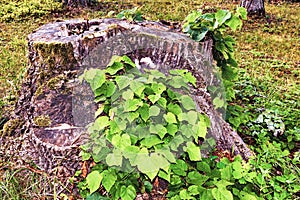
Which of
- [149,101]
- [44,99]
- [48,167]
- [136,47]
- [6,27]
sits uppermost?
[136,47]

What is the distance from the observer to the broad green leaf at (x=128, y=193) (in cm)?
196

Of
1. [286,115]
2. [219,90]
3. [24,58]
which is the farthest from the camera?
[24,58]

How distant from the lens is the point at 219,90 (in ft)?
8.85

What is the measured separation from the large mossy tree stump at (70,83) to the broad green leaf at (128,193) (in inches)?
15.9

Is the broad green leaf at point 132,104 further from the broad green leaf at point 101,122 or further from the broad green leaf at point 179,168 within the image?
the broad green leaf at point 179,168

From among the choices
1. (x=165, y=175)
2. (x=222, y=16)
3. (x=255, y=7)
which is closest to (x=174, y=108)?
(x=165, y=175)

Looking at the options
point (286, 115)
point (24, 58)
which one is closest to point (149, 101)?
point (286, 115)

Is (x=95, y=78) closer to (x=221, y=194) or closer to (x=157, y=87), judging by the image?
(x=157, y=87)

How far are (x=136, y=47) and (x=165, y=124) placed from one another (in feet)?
2.09

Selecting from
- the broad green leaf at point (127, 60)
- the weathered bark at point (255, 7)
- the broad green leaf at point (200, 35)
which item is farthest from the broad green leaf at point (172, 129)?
the weathered bark at point (255, 7)

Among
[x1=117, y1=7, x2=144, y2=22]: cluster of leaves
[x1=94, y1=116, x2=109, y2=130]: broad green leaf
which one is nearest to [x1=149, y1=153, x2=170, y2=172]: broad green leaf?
[x1=94, y1=116, x2=109, y2=130]: broad green leaf

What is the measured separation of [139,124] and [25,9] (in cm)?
591

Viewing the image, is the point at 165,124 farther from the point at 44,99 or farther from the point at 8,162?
the point at 8,162

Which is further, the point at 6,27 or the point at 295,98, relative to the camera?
the point at 6,27
